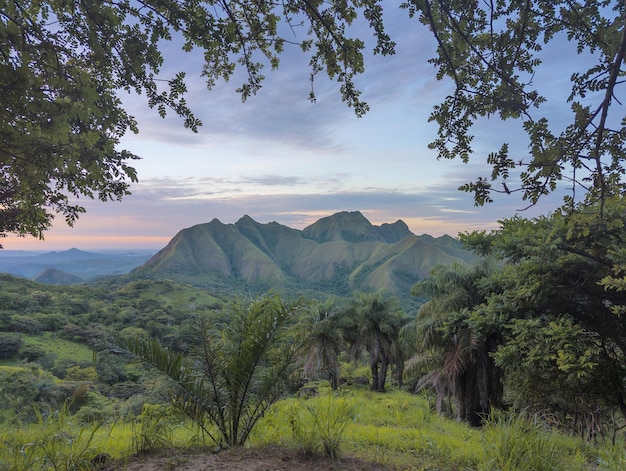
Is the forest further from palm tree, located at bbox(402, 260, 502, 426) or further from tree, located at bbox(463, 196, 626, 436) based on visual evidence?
palm tree, located at bbox(402, 260, 502, 426)

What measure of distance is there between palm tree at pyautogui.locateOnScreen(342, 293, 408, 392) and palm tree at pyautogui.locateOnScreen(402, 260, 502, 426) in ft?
27.9

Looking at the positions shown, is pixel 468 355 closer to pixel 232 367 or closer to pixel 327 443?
pixel 327 443

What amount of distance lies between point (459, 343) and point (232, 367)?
31.6 feet

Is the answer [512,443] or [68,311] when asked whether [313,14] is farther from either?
[68,311]

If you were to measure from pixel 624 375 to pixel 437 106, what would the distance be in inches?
341

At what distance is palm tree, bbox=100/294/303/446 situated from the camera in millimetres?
3875

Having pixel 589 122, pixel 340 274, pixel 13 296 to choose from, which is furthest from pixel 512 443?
pixel 340 274

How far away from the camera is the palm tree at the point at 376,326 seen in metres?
22.3

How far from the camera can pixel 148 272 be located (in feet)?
557

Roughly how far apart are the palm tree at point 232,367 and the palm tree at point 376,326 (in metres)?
18.2

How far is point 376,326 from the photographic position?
74.4 feet

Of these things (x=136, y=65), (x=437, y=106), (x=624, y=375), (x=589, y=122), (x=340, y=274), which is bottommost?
(x=340, y=274)

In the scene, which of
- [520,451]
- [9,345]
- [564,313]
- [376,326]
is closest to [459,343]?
[564,313]

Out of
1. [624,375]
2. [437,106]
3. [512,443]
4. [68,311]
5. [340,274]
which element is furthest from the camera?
[340,274]
